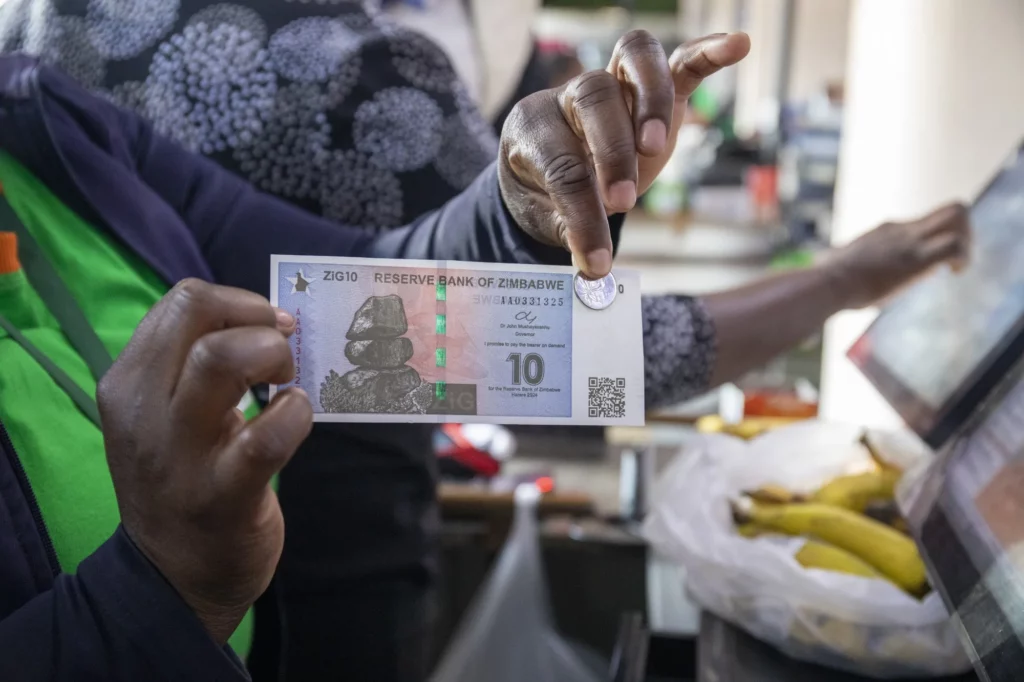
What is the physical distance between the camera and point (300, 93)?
0.56 meters

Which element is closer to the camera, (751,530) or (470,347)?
(470,347)

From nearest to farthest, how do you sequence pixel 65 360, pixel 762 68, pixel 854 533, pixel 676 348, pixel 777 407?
pixel 65 360 < pixel 676 348 < pixel 854 533 < pixel 777 407 < pixel 762 68

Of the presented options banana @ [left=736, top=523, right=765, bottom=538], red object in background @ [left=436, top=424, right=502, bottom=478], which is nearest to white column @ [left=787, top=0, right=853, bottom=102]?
red object in background @ [left=436, top=424, right=502, bottom=478]

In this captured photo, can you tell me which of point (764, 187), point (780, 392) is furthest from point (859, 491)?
point (764, 187)

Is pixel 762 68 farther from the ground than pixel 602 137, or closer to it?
farther from the ground

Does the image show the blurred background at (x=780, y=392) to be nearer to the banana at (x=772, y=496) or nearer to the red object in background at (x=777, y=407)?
the red object in background at (x=777, y=407)

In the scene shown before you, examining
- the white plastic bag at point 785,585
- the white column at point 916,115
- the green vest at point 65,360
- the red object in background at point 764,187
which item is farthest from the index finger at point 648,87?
the red object in background at point 764,187

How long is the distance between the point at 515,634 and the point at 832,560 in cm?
71

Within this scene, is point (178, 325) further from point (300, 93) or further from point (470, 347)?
point (300, 93)

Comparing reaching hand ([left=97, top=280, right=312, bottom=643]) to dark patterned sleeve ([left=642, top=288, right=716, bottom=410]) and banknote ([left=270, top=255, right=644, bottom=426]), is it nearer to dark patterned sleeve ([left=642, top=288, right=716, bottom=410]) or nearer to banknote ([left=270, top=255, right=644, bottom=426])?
banknote ([left=270, top=255, right=644, bottom=426])

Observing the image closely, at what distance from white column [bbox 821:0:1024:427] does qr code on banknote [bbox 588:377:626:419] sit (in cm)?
71

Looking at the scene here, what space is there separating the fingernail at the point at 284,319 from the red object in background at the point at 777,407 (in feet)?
3.81

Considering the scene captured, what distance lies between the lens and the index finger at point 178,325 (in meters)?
0.34

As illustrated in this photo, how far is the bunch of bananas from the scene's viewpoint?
2.27 feet
